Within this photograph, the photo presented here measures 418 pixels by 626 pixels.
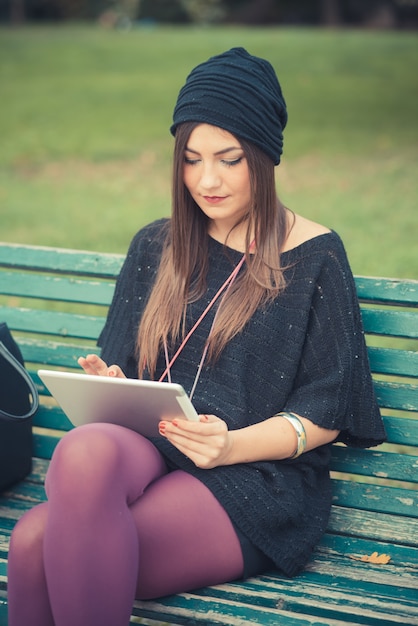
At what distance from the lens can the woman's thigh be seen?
8.56 feet

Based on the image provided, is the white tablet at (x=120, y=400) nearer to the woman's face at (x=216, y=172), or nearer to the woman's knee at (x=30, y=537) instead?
the woman's knee at (x=30, y=537)

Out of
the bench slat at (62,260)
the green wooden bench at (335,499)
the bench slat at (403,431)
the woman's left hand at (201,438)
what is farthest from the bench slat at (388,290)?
the bench slat at (62,260)

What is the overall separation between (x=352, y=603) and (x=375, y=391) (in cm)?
77

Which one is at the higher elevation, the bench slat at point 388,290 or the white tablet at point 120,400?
the bench slat at point 388,290

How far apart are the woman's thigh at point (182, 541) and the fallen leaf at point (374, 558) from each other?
42 centimetres

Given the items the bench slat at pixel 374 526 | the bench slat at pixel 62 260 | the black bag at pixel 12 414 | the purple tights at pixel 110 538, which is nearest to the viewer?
the purple tights at pixel 110 538

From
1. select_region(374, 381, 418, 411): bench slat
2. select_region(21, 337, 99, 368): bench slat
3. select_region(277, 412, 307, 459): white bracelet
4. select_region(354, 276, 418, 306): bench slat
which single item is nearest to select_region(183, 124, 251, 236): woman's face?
select_region(354, 276, 418, 306): bench slat

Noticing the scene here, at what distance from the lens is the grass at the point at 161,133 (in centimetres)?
→ 891

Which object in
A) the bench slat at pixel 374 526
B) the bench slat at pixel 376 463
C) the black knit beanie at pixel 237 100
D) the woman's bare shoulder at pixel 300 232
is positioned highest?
the black knit beanie at pixel 237 100

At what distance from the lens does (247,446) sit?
2.71m

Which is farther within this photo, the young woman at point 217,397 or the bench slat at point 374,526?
the bench slat at point 374,526

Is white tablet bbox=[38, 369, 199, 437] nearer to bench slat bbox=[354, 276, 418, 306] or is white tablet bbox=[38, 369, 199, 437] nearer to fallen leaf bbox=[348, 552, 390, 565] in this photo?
fallen leaf bbox=[348, 552, 390, 565]

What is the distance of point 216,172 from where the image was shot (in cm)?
285

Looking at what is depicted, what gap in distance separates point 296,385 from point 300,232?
1.52 feet
